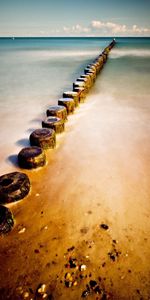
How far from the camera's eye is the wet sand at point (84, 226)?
2.10 m

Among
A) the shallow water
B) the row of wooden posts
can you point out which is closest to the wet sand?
the shallow water

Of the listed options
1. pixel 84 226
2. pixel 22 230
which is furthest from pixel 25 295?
pixel 84 226

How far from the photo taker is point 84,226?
2705 millimetres

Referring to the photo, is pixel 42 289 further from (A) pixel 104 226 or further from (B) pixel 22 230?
(A) pixel 104 226

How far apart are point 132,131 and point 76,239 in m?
3.67

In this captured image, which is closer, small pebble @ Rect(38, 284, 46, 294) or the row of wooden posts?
small pebble @ Rect(38, 284, 46, 294)

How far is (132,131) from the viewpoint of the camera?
17.9 feet

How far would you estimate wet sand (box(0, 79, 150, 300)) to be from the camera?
6.89ft

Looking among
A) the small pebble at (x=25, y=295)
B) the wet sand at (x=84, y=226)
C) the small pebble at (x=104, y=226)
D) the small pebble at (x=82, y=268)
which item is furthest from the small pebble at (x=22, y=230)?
the small pebble at (x=104, y=226)

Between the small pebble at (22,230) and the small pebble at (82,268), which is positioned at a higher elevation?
the small pebble at (22,230)

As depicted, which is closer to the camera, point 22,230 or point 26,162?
point 22,230

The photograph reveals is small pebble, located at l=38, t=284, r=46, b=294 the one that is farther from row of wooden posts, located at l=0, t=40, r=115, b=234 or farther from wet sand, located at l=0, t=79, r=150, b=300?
row of wooden posts, located at l=0, t=40, r=115, b=234

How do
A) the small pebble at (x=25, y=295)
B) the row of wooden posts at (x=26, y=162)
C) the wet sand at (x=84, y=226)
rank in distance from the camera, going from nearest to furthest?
1. the small pebble at (x=25, y=295)
2. the wet sand at (x=84, y=226)
3. the row of wooden posts at (x=26, y=162)

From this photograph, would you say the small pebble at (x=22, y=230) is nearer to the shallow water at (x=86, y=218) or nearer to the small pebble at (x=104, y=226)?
the shallow water at (x=86, y=218)
